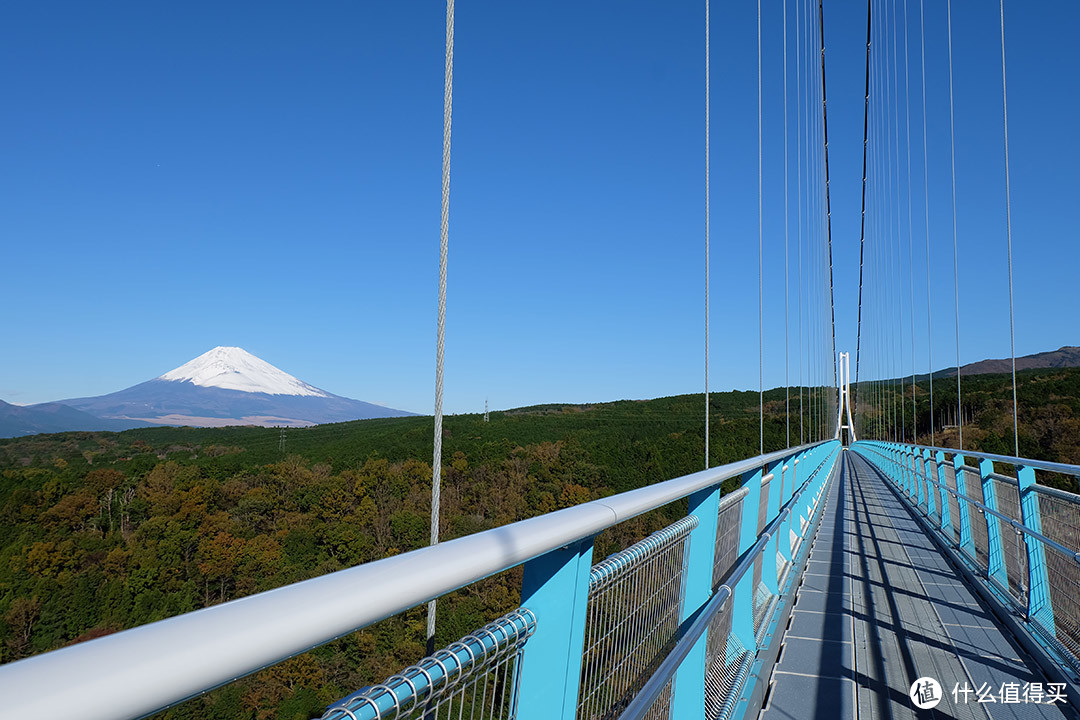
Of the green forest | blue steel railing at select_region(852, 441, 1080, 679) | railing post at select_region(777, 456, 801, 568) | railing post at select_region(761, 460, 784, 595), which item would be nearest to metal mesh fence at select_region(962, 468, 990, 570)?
blue steel railing at select_region(852, 441, 1080, 679)

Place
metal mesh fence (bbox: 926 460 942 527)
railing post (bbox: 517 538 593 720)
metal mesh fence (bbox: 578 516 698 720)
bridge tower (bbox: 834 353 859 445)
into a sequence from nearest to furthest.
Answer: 1. railing post (bbox: 517 538 593 720)
2. metal mesh fence (bbox: 578 516 698 720)
3. metal mesh fence (bbox: 926 460 942 527)
4. bridge tower (bbox: 834 353 859 445)

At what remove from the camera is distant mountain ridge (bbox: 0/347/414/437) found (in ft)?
405

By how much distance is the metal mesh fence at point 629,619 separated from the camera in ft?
4.81

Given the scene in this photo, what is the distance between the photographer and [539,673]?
1.14 m

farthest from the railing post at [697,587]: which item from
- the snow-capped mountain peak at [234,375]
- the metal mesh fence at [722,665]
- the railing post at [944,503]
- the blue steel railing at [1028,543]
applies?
the snow-capped mountain peak at [234,375]

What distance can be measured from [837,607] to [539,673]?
3605mm

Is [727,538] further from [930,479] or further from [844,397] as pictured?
[844,397]

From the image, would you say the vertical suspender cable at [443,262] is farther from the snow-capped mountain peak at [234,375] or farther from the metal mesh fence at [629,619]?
the snow-capped mountain peak at [234,375]

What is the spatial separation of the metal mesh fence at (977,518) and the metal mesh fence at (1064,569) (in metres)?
1.42

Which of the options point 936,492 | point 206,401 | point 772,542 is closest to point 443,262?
point 772,542

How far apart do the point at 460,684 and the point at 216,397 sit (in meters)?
184

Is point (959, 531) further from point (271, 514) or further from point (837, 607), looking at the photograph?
point (271, 514)

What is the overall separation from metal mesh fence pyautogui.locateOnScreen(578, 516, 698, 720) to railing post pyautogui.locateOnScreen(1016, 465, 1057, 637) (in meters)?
2.69

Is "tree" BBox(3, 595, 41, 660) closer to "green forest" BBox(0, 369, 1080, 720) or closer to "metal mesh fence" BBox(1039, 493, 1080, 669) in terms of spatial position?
"green forest" BBox(0, 369, 1080, 720)
